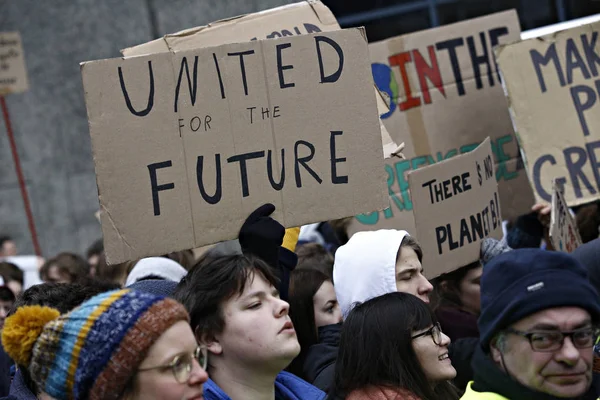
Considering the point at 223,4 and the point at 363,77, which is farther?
the point at 223,4

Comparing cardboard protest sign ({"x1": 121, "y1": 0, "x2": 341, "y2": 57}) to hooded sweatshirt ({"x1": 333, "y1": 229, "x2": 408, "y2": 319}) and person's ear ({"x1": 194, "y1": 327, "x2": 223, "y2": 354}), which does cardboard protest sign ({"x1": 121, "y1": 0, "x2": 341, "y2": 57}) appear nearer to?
hooded sweatshirt ({"x1": 333, "y1": 229, "x2": 408, "y2": 319})

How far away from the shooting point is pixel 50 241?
10.5 metres

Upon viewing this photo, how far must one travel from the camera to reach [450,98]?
5922mm

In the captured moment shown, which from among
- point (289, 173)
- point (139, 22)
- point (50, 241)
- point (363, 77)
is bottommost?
point (50, 241)

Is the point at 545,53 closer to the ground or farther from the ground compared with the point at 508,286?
farther from the ground

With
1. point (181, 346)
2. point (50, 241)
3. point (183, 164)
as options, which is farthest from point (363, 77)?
point (50, 241)

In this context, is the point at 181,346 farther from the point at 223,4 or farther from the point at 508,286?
the point at 223,4

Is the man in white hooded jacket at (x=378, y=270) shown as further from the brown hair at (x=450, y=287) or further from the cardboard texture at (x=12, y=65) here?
the cardboard texture at (x=12, y=65)

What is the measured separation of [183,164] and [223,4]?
6802mm

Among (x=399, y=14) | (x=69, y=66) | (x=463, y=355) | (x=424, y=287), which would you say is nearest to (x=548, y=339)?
Answer: (x=424, y=287)

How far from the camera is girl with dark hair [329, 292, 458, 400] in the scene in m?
3.51

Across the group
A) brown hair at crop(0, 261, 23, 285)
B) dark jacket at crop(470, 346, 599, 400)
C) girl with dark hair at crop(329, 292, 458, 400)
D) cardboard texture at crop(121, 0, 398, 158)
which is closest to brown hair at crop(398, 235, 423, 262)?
cardboard texture at crop(121, 0, 398, 158)

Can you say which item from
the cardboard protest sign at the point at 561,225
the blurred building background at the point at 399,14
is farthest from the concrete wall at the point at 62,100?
the cardboard protest sign at the point at 561,225

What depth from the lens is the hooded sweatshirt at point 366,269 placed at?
4301mm
